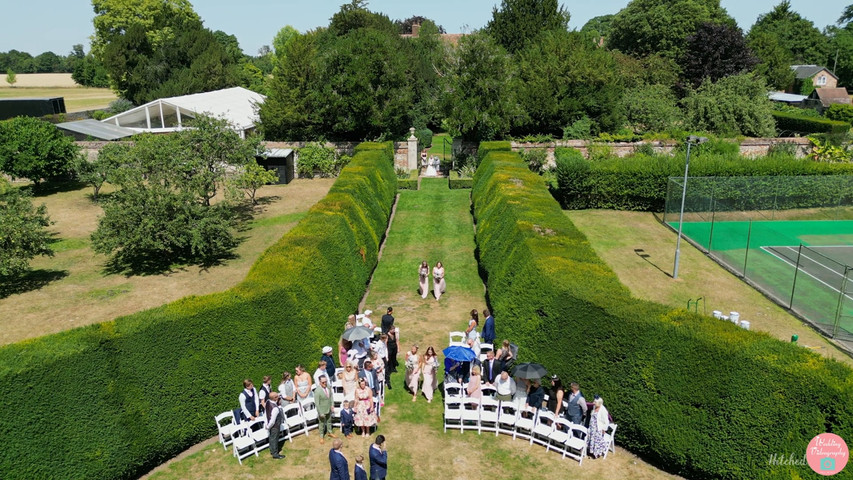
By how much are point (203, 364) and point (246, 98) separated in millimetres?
46484

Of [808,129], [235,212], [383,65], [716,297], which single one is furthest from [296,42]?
[808,129]

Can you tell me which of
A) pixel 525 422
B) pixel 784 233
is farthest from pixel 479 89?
pixel 525 422

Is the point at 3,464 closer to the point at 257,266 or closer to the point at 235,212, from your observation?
the point at 257,266

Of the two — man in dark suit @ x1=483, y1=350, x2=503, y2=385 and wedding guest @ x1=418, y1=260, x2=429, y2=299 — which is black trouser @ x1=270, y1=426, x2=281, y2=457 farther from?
wedding guest @ x1=418, y1=260, x2=429, y2=299

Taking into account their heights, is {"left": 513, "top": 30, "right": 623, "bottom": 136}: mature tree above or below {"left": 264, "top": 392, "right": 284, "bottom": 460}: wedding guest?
above

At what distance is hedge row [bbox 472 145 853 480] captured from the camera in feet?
31.2

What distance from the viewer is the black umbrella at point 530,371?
12.0m

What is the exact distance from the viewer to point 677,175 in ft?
100

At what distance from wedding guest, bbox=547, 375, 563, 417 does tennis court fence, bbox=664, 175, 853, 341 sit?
10.6 meters

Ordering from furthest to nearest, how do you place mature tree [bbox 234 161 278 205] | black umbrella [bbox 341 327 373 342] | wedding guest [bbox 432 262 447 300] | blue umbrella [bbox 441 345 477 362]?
mature tree [bbox 234 161 278 205]
wedding guest [bbox 432 262 447 300]
black umbrella [bbox 341 327 373 342]
blue umbrella [bbox 441 345 477 362]

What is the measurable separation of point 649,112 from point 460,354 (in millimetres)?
36845

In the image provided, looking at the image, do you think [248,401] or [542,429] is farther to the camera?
[542,429]

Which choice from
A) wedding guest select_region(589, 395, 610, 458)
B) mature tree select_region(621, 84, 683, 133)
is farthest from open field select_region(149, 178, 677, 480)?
mature tree select_region(621, 84, 683, 133)

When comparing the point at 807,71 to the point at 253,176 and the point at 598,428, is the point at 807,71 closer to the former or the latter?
the point at 253,176
